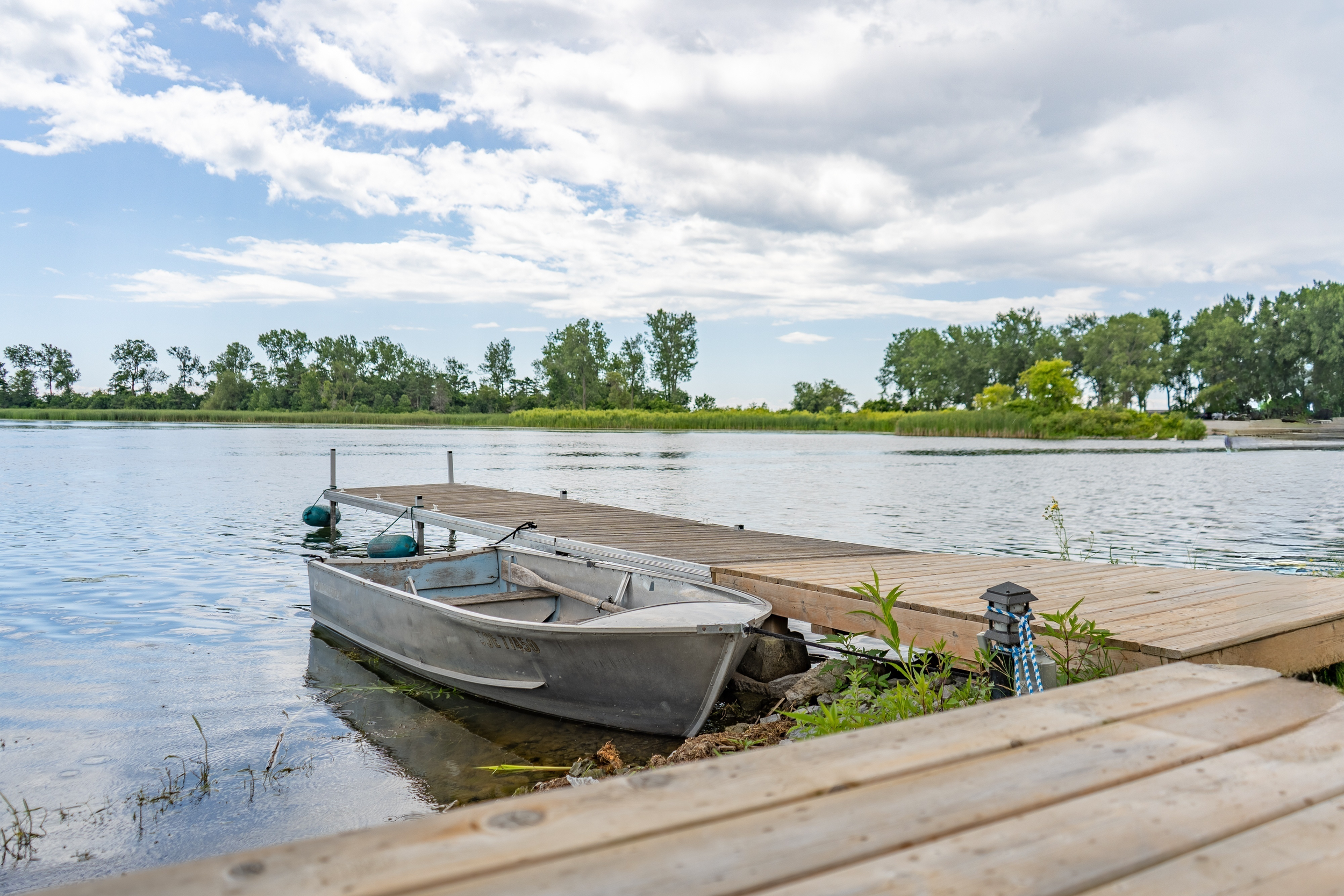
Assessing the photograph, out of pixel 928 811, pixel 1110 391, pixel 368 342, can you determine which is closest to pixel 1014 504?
pixel 928 811

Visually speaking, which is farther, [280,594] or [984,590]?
[280,594]

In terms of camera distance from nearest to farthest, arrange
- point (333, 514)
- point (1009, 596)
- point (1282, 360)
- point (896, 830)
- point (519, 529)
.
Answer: point (896, 830)
point (1009, 596)
point (519, 529)
point (333, 514)
point (1282, 360)

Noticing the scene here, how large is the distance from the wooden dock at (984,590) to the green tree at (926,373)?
307 feet

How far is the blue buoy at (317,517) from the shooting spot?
15.5m

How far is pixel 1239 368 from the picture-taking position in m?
85.1

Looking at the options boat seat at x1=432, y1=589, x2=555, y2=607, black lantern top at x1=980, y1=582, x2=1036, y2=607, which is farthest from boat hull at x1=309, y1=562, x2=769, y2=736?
black lantern top at x1=980, y1=582, x2=1036, y2=607

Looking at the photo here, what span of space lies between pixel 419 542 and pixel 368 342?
96.9m

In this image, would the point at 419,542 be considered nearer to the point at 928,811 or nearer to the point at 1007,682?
the point at 1007,682

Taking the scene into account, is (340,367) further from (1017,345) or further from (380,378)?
(1017,345)

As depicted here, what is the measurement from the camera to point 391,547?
11.1 metres

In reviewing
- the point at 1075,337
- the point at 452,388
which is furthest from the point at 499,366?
the point at 1075,337

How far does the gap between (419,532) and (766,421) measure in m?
60.1

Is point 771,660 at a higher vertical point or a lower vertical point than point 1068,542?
higher

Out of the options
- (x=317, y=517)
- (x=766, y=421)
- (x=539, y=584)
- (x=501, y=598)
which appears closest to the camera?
(x=501, y=598)
